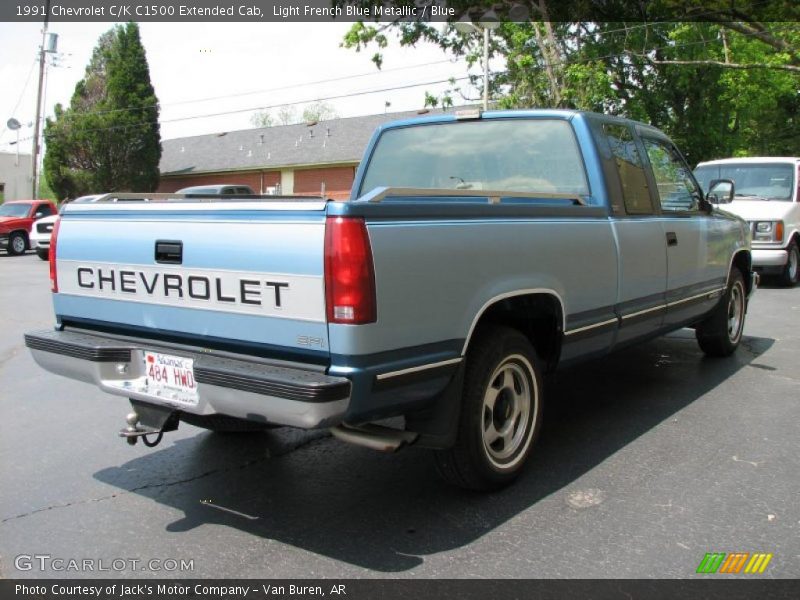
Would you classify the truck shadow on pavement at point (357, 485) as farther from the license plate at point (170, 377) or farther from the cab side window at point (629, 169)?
the cab side window at point (629, 169)

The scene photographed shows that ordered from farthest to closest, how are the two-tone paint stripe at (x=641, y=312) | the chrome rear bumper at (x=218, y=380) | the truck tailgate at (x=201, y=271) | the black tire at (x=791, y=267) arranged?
the black tire at (x=791, y=267), the two-tone paint stripe at (x=641, y=312), the truck tailgate at (x=201, y=271), the chrome rear bumper at (x=218, y=380)

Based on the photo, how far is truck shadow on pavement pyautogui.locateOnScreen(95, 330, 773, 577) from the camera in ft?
10.6

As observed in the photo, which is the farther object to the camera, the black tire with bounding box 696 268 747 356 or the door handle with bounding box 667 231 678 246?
the black tire with bounding box 696 268 747 356

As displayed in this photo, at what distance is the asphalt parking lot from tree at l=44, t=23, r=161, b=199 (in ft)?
114

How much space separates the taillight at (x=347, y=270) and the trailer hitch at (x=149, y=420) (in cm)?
108

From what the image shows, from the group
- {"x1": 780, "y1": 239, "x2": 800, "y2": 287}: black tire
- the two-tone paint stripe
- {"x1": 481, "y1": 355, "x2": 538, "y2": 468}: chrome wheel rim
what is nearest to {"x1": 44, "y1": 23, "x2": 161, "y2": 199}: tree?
{"x1": 780, "y1": 239, "x2": 800, "y2": 287}: black tire

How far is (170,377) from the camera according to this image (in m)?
3.19

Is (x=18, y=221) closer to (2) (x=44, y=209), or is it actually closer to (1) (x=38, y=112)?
(2) (x=44, y=209)

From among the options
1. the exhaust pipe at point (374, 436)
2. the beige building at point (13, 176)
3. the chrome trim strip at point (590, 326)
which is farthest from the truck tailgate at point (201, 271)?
the beige building at point (13, 176)

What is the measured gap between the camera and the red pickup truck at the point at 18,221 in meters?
23.5

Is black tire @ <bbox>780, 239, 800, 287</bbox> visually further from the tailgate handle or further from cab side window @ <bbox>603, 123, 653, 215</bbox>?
the tailgate handle

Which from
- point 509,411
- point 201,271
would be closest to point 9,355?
point 201,271

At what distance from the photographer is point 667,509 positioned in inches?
138

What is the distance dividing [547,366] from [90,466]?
2717mm
